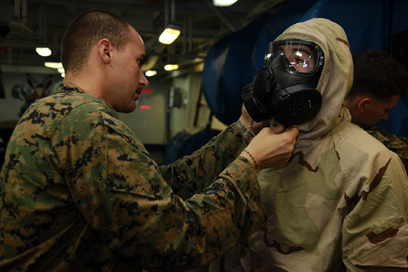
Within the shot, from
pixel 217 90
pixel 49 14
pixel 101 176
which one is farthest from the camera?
pixel 49 14

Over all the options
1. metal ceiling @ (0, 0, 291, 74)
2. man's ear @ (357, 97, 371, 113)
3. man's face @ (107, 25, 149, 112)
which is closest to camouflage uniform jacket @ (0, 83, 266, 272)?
man's face @ (107, 25, 149, 112)

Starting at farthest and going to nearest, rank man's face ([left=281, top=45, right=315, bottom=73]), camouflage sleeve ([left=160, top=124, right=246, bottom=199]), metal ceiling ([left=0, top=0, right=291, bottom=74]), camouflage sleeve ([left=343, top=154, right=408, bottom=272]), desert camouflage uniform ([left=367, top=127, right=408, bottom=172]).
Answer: metal ceiling ([left=0, top=0, right=291, bottom=74]), desert camouflage uniform ([left=367, top=127, right=408, bottom=172]), camouflage sleeve ([left=160, top=124, right=246, bottom=199]), man's face ([left=281, top=45, right=315, bottom=73]), camouflage sleeve ([left=343, top=154, right=408, bottom=272])

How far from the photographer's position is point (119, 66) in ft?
4.57

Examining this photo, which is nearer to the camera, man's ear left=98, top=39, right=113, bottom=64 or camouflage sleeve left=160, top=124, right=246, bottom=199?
man's ear left=98, top=39, right=113, bottom=64

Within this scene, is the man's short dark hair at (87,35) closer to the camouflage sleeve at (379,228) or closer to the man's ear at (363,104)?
the camouflage sleeve at (379,228)

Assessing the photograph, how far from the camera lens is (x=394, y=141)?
211 cm

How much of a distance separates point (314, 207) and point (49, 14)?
7.53 meters

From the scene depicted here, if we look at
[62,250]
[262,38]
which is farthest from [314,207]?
[262,38]

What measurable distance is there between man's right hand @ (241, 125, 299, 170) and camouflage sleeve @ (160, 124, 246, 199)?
0.42m

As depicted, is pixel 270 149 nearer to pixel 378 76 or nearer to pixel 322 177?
pixel 322 177

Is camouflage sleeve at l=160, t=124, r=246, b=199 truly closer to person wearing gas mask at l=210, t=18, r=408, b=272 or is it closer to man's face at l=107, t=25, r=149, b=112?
person wearing gas mask at l=210, t=18, r=408, b=272

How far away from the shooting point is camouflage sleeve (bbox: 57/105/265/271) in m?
1.07

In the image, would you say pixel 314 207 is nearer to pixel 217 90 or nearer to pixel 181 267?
pixel 181 267

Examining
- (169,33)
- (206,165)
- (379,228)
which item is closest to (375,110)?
(379,228)
